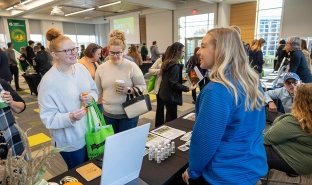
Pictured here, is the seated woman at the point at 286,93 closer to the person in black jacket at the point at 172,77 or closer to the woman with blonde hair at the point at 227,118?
the person in black jacket at the point at 172,77

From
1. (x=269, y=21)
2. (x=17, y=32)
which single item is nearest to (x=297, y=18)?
(x=269, y=21)

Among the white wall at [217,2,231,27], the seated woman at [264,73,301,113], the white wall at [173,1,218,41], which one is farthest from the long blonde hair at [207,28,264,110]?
the white wall at [173,1,218,41]

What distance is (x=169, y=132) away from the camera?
67.6 inches

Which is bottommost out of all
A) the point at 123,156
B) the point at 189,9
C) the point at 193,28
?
the point at 123,156

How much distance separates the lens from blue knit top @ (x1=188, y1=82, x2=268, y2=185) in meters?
0.90

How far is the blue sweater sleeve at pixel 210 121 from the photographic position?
0.89 metres

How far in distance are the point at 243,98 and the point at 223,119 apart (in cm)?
13

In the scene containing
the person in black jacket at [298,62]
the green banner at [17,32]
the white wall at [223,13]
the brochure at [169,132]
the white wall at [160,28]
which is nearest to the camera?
the brochure at [169,132]

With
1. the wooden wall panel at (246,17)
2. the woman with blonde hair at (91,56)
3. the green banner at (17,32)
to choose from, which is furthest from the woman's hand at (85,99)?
the green banner at (17,32)

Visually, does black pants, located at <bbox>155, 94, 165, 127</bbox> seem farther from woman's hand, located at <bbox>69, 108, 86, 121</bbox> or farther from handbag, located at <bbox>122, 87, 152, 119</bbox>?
woman's hand, located at <bbox>69, 108, 86, 121</bbox>

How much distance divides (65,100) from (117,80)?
0.62 metres

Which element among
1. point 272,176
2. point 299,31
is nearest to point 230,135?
point 272,176

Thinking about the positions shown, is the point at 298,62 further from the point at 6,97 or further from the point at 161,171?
the point at 6,97

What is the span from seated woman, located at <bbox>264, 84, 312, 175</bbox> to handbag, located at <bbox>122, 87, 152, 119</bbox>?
1.08 metres
